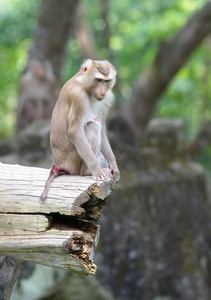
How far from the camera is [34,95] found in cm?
1209

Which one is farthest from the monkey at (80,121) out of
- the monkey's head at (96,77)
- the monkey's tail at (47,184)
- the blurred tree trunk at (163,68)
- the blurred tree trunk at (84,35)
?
the blurred tree trunk at (84,35)

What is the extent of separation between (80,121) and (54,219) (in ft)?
3.20

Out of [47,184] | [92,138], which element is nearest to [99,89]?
[92,138]

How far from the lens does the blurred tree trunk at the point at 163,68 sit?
1141cm

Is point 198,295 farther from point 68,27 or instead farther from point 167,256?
point 68,27

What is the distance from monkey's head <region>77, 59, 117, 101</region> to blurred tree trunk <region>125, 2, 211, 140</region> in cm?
A: 714

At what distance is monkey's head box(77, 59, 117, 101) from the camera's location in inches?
171

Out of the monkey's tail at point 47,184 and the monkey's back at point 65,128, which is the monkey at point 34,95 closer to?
the monkey's back at point 65,128

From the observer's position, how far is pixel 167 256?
9.17m

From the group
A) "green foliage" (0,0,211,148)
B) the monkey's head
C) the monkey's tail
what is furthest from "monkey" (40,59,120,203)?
"green foliage" (0,0,211,148)

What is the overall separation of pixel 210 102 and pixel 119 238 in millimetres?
9292

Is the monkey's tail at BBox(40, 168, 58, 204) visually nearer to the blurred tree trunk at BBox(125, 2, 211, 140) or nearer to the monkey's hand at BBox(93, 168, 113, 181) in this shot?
the monkey's hand at BBox(93, 168, 113, 181)

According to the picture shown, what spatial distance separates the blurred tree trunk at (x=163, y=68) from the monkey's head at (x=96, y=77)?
714cm

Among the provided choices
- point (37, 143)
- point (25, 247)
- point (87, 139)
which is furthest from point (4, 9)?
point (25, 247)
